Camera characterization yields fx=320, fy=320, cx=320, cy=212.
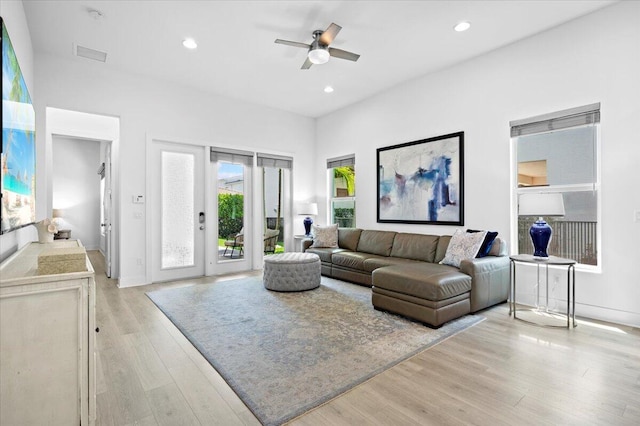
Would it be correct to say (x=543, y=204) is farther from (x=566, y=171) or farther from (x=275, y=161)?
(x=275, y=161)

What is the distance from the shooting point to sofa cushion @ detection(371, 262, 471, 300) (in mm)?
3088

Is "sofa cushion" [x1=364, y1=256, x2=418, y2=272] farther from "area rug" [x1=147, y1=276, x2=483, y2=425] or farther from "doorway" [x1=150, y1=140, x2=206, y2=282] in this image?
"doorway" [x1=150, y1=140, x2=206, y2=282]

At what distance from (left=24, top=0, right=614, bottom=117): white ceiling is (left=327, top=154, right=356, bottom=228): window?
178cm

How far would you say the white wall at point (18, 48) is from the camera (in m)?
2.29

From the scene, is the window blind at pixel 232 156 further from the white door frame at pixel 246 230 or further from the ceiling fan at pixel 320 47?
the ceiling fan at pixel 320 47

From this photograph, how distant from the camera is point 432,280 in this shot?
310 cm

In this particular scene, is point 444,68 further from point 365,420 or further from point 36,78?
point 36,78

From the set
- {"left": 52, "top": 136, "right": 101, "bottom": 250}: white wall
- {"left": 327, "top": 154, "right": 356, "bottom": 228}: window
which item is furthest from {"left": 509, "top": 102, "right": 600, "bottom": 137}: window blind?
{"left": 52, "top": 136, "right": 101, "bottom": 250}: white wall

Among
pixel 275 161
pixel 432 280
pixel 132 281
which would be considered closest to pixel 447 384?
pixel 432 280

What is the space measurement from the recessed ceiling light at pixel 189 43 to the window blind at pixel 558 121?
4058 millimetres

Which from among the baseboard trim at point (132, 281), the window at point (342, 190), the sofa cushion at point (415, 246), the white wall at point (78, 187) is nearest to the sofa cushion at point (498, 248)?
the sofa cushion at point (415, 246)

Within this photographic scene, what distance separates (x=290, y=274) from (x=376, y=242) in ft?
5.42

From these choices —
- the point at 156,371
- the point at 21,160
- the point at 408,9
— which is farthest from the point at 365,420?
the point at 408,9

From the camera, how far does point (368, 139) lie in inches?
232
